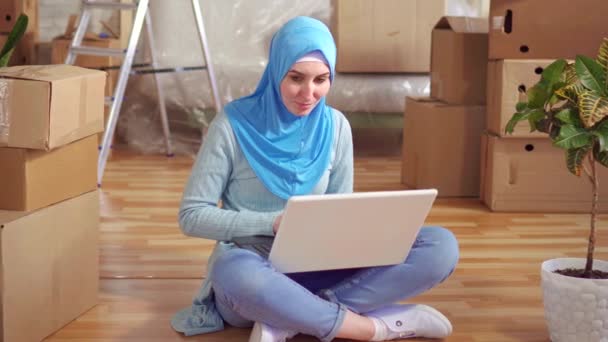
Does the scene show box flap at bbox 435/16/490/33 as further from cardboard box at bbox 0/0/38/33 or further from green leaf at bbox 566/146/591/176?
cardboard box at bbox 0/0/38/33

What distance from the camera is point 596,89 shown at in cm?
177

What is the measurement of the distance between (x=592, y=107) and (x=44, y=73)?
1025mm

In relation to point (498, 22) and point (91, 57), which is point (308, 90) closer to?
point (498, 22)

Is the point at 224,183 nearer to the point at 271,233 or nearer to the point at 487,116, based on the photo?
the point at 271,233

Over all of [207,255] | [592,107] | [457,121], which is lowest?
[207,255]

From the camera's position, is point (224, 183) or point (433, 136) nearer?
point (224, 183)

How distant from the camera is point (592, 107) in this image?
5.67 ft

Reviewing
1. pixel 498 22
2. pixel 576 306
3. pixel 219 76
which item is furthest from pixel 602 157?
pixel 219 76

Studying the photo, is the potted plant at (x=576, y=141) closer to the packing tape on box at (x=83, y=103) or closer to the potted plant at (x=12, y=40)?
the packing tape on box at (x=83, y=103)

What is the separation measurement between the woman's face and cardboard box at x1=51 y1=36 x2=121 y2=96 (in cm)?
234

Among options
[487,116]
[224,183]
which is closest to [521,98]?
[487,116]

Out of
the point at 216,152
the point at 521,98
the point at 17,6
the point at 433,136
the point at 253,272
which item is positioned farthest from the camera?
the point at 17,6

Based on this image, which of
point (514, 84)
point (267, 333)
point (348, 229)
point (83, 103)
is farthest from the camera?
point (514, 84)

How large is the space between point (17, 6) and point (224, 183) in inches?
96.8
